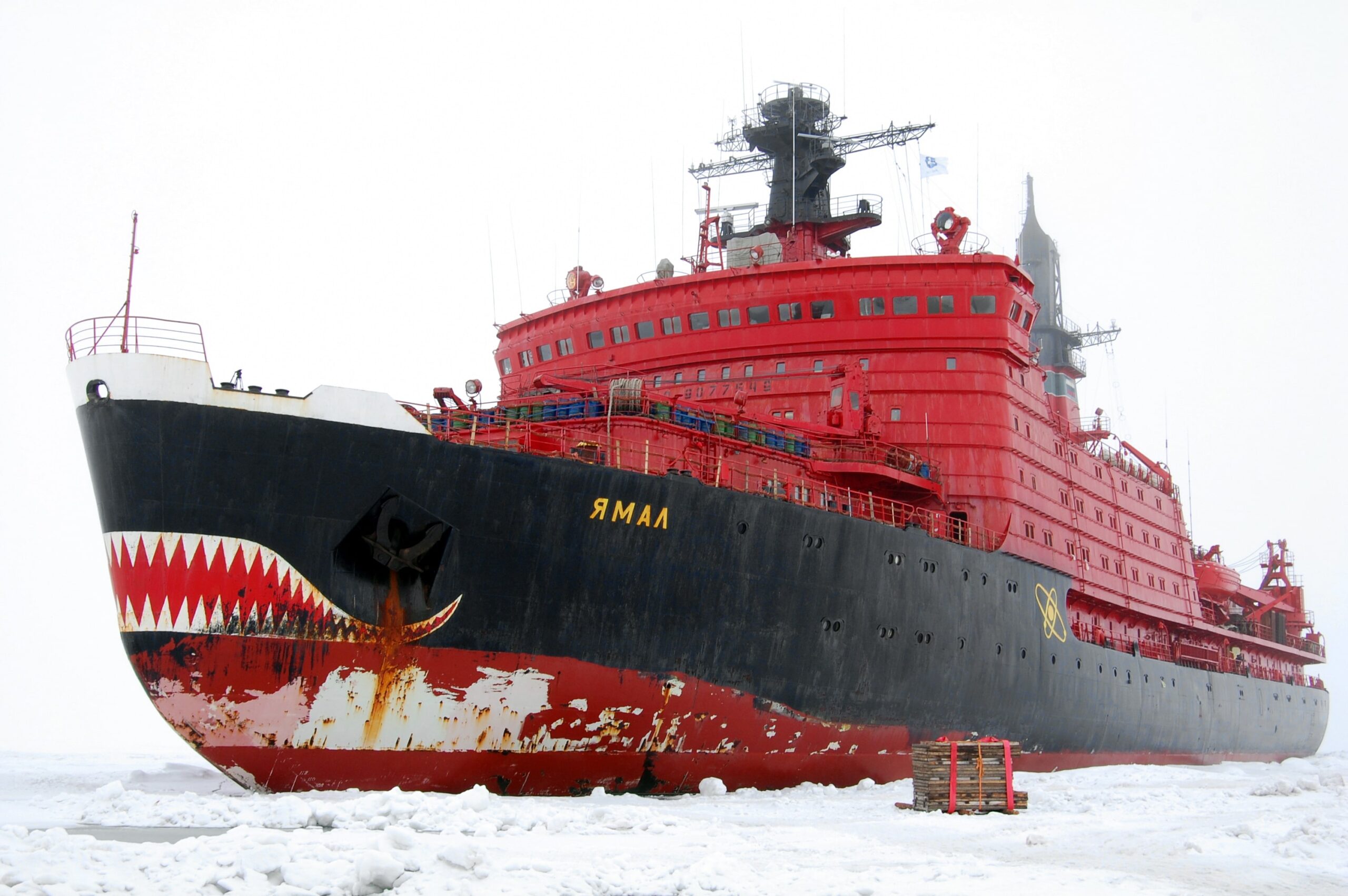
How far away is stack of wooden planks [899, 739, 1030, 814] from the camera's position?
1413cm

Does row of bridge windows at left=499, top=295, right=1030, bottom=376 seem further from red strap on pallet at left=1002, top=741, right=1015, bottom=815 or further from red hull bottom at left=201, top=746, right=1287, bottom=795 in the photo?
red strap on pallet at left=1002, top=741, right=1015, bottom=815

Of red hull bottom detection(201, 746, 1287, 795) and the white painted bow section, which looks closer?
the white painted bow section

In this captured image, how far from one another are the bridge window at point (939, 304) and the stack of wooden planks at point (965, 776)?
1004cm

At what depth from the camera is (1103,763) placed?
25.1 meters

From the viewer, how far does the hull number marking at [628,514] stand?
575 inches

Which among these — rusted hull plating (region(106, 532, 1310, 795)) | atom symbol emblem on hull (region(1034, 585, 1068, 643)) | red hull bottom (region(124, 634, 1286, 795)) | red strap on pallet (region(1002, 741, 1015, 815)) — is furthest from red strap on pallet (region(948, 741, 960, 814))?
atom symbol emblem on hull (region(1034, 585, 1068, 643))

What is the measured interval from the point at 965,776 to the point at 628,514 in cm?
543

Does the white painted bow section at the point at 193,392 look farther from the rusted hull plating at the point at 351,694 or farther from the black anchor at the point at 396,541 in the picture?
the rusted hull plating at the point at 351,694

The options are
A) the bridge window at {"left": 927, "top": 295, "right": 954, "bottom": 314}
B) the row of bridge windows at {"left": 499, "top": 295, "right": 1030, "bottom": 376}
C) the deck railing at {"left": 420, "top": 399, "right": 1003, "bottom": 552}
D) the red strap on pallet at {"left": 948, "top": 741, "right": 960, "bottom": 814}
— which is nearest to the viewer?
the red strap on pallet at {"left": 948, "top": 741, "right": 960, "bottom": 814}

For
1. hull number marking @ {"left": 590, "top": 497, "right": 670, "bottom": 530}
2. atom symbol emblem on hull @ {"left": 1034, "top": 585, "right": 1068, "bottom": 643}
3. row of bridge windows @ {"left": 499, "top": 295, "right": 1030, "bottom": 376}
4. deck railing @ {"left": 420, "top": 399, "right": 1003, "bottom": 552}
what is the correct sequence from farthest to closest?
atom symbol emblem on hull @ {"left": 1034, "top": 585, "right": 1068, "bottom": 643} < row of bridge windows @ {"left": 499, "top": 295, "right": 1030, "bottom": 376} < deck railing @ {"left": 420, "top": 399, "right": 1003, "bottom": 552} < hull number marking @ {"left": 590, "top": 497, "right": 670, "bottom": 530}

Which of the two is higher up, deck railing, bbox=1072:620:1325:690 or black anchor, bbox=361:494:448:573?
deck railing, bbox=1072:620:1325:690

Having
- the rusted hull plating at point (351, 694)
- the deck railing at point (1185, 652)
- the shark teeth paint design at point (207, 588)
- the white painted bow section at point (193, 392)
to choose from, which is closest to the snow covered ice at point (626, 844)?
the rusted hull plating at point (351, 694)

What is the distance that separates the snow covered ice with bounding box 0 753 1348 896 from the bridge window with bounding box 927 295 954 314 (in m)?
9.57

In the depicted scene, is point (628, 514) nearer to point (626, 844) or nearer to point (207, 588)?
point (207, 588)
